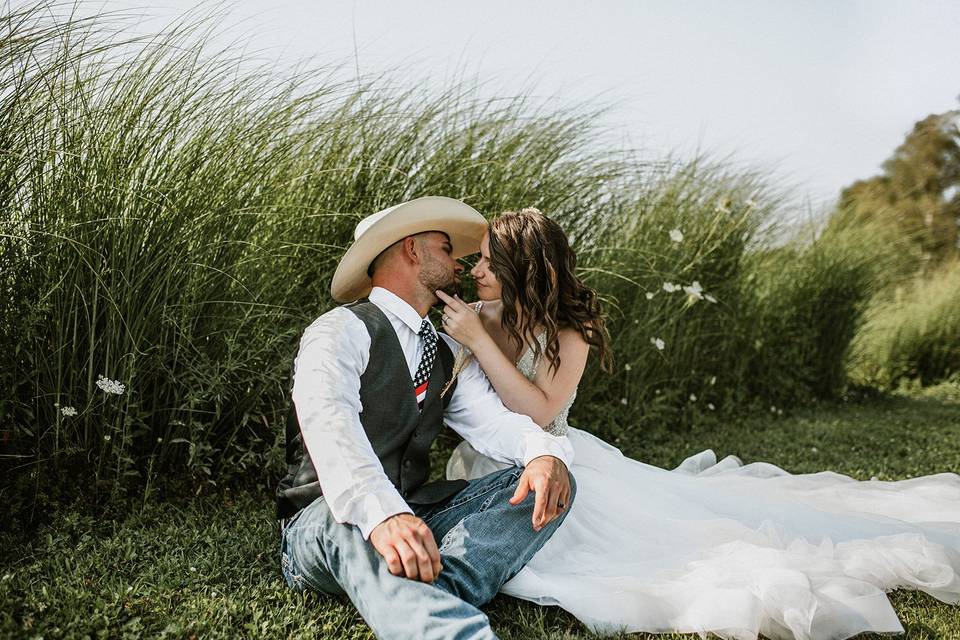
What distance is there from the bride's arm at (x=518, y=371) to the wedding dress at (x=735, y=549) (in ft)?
0.44

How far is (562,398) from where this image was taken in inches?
115

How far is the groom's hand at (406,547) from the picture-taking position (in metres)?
1.88

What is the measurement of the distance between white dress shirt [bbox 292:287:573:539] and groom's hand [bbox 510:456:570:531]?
6cm

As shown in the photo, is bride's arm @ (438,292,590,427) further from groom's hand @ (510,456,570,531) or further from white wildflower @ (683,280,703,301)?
white wildflower @ (683,280,703,301)

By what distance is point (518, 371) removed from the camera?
2.83m

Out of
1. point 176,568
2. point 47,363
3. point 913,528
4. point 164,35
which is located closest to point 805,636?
point 913,528

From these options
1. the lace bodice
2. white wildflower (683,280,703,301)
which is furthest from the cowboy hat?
white wildflower (683,280,703,301)

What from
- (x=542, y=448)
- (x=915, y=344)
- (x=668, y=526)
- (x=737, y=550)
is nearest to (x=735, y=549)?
(x=737, y=550)

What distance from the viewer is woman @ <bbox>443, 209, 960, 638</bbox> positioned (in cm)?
221

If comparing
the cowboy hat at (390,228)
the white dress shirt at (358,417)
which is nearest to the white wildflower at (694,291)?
the cowboy hat at (390,228)

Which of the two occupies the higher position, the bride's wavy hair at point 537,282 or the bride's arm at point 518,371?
the bride's wavy hair at point 537,282

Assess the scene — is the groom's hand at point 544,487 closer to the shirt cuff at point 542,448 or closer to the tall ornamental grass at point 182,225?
the shirt cuff at point 542,448

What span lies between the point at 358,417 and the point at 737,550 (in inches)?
49.1

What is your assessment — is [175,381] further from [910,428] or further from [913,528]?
[910,428]
